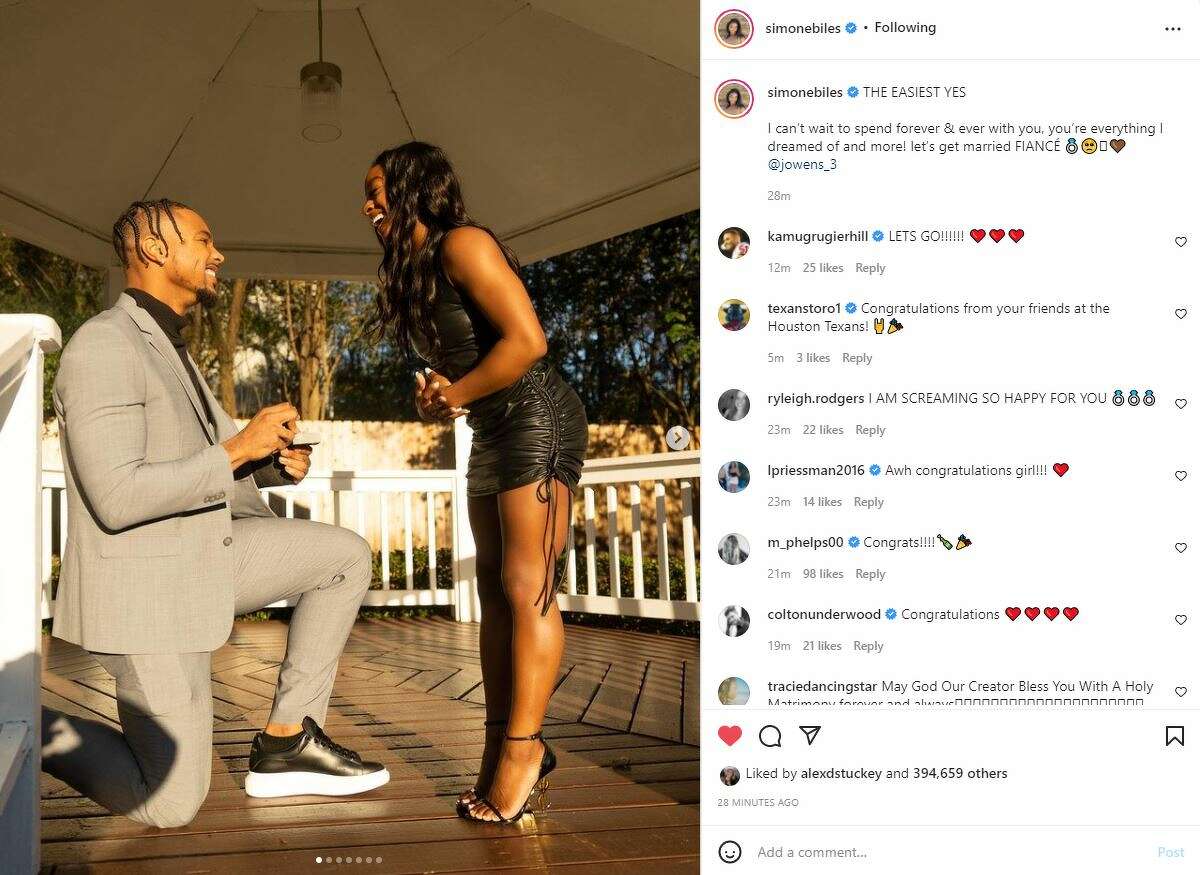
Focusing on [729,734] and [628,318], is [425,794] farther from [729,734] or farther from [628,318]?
[628,318]

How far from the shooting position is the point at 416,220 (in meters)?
2.14

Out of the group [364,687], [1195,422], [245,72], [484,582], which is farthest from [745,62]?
[245,72]

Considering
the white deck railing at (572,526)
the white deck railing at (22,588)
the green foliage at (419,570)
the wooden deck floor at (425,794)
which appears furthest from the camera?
the green foliage at (419,570)

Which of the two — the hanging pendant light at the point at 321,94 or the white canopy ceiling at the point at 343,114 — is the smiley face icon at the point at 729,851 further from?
the hanging pendant light at the point at 321,94

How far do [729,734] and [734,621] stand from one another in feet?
0.42

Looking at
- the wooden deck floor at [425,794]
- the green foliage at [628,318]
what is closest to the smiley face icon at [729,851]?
the wooden deck floor at [425,794]

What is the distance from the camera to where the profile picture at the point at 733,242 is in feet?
4.17

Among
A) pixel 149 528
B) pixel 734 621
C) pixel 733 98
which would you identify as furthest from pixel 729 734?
pixel 149 528

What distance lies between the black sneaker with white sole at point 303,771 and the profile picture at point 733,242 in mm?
1576

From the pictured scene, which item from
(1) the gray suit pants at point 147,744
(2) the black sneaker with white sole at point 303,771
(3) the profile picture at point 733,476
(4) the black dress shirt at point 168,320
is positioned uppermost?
(4) the black dress shirt at point 168,320

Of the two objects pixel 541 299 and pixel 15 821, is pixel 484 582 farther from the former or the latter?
pixel 541 299

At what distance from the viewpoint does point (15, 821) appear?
166 centimetres

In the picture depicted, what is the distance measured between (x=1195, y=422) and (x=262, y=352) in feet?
44.8

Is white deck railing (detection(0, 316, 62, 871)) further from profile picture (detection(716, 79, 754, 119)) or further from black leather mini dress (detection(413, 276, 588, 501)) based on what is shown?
profile picture (detection(716, 79, 754, 119))
